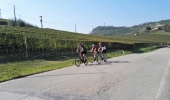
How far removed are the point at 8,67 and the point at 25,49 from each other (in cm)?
689

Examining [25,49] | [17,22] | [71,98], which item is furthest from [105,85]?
[17,22]

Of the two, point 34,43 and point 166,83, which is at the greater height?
point 34,43

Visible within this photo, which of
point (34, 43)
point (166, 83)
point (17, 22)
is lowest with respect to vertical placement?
point (166, 83)

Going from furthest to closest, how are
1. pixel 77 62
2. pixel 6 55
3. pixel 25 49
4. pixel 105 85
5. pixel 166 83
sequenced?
1. pixel 25 49
2. pixel 6 55
3. pixel 77 62
4. pixel 166 83
5. pixel 105 85

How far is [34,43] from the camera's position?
24.5 meters

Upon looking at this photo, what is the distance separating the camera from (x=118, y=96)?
24.7 feet

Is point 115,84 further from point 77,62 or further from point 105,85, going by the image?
point 77,62

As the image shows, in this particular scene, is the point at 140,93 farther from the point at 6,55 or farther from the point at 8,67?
the point at 6,55

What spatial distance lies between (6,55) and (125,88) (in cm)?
1477

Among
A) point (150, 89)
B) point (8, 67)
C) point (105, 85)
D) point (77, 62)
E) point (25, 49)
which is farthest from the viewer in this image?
point (25, 49)

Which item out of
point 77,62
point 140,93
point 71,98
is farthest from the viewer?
point 77,62

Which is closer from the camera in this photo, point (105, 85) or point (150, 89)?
point (150, 89)

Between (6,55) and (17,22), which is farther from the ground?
(17,22)

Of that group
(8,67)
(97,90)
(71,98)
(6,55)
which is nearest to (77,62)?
(8,67)
